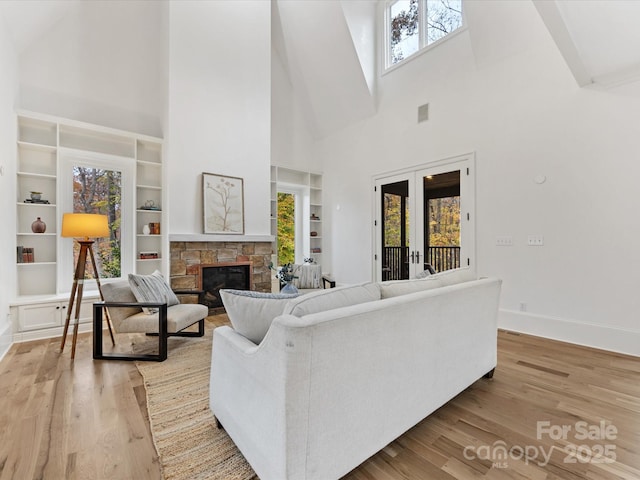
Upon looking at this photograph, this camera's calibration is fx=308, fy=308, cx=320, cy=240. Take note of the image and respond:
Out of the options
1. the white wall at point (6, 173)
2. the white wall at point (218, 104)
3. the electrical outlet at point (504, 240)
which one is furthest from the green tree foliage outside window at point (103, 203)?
the electrical outlet at point (504, 240)

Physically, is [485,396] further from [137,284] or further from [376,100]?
[376,100]

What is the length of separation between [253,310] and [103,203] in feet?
13.3

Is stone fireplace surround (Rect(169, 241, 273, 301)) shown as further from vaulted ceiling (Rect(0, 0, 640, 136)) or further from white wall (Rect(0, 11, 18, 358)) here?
vaulted ceiling (Rect(0, 0, 640, 136))

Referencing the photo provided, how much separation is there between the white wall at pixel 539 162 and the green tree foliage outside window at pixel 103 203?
183 inches

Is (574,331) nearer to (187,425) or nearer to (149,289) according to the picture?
(187,425)

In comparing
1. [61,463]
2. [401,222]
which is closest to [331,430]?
[61,463]

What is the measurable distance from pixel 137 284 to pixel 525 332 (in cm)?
446

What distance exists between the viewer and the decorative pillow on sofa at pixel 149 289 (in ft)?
9.77

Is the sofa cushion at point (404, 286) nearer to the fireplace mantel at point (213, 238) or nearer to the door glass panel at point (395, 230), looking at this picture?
the door glass panel at point (395, 230)

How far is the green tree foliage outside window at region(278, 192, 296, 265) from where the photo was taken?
660 centimetres

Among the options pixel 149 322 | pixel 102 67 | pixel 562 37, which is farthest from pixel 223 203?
pixel 562 37

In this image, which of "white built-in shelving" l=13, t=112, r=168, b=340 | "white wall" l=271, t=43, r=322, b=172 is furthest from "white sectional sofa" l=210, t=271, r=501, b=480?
"white wall" l=271, t=43, r=322, b=172

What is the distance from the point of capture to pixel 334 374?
4.19 feet

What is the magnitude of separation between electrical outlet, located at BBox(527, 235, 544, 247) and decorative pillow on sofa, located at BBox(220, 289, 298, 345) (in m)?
3.53
